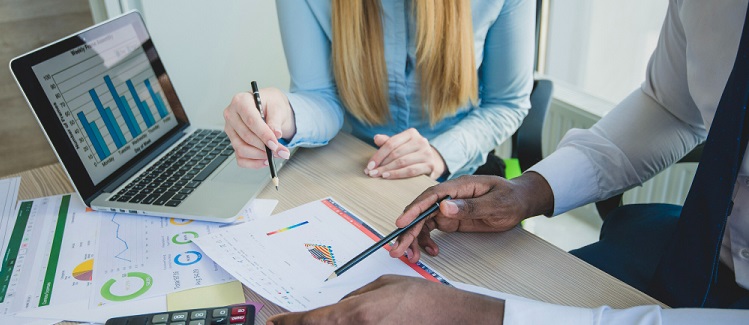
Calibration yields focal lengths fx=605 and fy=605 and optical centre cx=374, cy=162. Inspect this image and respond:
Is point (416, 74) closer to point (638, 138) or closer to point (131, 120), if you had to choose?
point (638, 138)

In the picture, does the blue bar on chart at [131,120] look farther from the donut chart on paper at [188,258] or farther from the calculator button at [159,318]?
the calculator button at [159,318]

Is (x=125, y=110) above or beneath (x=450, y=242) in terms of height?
above

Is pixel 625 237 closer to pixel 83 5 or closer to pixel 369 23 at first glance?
pixel 369 23

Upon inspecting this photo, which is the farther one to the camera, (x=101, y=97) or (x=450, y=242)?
(x=101, y=97)

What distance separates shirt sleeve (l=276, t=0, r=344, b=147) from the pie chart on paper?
42cm

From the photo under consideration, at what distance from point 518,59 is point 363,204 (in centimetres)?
51

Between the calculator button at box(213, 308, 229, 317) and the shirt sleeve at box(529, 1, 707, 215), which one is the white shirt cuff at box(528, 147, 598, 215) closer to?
the shirt sleeve at box(529, 1, 707, 215)

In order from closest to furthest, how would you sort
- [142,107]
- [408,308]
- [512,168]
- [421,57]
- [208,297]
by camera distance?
[408,308] < [208,297] < [142,107] < [421,57] < [512,168]

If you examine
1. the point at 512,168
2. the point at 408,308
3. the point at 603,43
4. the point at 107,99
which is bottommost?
the point at 512,168

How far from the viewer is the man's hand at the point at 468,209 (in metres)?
0.76

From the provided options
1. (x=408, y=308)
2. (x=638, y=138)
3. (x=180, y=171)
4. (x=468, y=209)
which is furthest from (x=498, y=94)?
(x=408, y=308)

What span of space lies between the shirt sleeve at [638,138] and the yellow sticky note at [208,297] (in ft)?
1.57

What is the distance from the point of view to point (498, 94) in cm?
126

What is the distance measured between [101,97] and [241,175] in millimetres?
249
